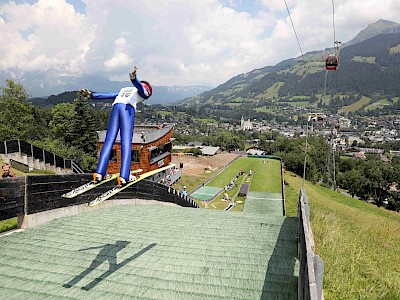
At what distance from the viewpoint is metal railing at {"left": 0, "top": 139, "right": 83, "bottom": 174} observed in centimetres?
1802

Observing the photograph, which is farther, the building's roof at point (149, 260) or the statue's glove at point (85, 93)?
the statue's glove at point (85, 93)

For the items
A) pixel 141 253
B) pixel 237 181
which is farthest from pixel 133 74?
pixel 237 181

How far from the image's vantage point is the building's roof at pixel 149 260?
450 centimetres

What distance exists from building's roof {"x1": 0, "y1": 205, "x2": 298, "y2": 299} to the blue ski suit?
1.80 meters

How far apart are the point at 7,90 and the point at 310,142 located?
9916cm

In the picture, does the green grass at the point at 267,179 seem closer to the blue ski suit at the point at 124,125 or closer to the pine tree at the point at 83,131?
the pine tree at the point at 83,131

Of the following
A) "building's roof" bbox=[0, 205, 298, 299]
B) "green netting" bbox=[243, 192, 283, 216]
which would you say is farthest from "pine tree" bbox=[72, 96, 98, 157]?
"building's roof" bbox=[0, 205, 298, 299]

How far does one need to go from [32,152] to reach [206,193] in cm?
2179

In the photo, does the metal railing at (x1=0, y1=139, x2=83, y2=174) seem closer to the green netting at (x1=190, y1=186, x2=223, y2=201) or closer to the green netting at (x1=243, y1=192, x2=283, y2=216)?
the green netting at (x1=190, y1=186, x2=223, y2=201)

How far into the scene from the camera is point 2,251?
582cm

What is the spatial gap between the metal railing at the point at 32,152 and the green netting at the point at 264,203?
17290 millimetres

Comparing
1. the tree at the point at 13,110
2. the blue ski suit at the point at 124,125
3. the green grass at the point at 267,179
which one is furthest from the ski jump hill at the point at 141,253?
the green grass at the point at 267,179

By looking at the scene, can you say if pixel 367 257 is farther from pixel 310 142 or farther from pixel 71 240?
pixel 310 142

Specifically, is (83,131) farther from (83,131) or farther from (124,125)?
(124,125)
